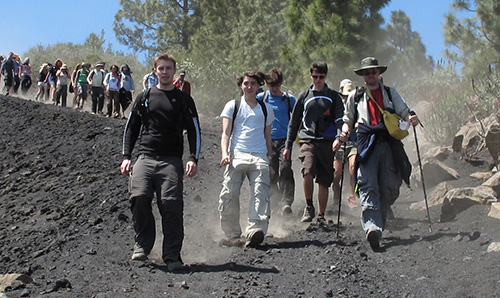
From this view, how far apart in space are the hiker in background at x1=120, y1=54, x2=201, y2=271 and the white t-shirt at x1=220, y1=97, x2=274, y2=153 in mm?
891

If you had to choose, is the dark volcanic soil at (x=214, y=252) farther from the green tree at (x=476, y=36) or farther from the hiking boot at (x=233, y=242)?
the green tree at (x=476, y=36)

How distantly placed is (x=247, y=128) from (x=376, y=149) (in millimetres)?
1383

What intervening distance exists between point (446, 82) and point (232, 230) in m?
14.1

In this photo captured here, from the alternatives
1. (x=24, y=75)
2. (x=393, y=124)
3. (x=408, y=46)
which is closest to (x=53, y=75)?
(x=24, y=75)

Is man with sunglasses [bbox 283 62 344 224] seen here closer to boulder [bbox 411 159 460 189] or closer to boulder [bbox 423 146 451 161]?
boulder [bbox 411 159 460 189]

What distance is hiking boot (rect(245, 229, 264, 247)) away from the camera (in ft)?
23.1

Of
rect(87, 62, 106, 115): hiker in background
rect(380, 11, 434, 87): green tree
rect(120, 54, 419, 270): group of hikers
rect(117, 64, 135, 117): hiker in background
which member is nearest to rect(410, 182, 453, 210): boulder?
rect(120, 54, 419, 270): group of hikers

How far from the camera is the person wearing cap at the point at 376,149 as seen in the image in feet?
23.1

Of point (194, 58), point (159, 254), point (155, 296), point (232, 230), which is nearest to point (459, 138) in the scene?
point (232, 230)

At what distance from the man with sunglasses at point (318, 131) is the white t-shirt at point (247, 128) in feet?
2.81

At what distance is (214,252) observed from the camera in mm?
7203

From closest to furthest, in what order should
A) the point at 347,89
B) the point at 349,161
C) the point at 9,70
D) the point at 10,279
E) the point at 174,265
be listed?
the point at 10,279
the point at 174,265
the point at 349,161
the point at 347,89
the point at 9,70

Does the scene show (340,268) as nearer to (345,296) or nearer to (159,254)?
(345,296)

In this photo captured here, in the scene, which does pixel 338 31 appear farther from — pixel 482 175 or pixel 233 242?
pixel 233 242
